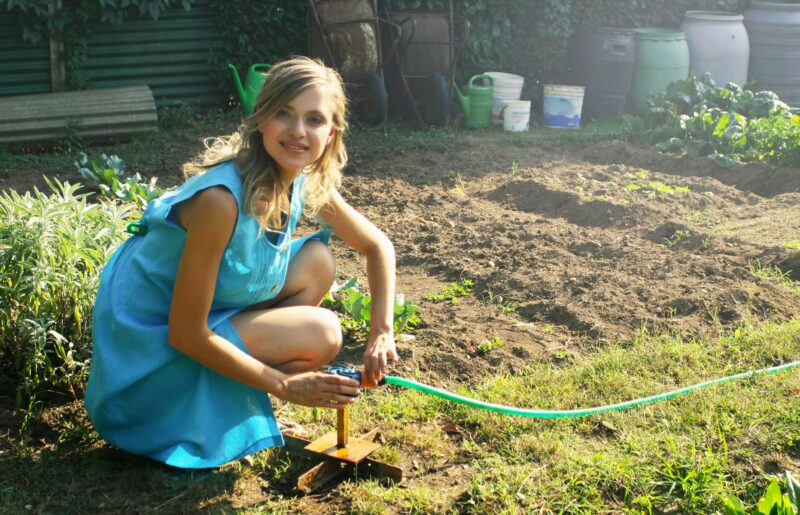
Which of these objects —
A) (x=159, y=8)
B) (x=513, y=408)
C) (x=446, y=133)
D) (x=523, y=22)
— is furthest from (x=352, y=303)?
(x=523, y=22)

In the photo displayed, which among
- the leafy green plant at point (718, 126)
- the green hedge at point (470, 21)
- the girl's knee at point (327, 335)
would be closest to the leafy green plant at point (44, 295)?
the girl's knee at point (327, 335)

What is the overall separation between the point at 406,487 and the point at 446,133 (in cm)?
503

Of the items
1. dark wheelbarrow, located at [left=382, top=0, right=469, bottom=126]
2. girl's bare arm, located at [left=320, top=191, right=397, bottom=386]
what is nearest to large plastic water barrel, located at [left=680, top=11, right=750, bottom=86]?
dark wheelbarrow, located at [left=382, top=0, right=469, bottom=126]

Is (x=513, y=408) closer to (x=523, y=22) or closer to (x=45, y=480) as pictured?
(x=45, y=480)

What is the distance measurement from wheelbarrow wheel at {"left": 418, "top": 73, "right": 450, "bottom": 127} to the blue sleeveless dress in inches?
203

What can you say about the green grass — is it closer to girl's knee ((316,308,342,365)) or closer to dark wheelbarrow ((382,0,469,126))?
girl's knee ((316,308,342,365))

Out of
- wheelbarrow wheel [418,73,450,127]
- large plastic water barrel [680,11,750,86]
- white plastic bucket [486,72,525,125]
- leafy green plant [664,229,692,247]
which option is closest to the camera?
leafy green plant [664,229,692,247]

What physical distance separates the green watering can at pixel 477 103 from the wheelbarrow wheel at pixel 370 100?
0.71 m

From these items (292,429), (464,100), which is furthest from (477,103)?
(292,429)

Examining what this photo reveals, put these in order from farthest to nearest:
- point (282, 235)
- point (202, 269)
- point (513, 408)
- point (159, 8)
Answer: point (159, 8) < point (513, 408) < point (282, 235) < point (202, 269)

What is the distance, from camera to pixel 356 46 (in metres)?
7.17

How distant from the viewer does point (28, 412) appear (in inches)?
104

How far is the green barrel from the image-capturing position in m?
8.46

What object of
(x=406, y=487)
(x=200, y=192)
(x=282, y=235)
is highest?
(x=200, y=192)
